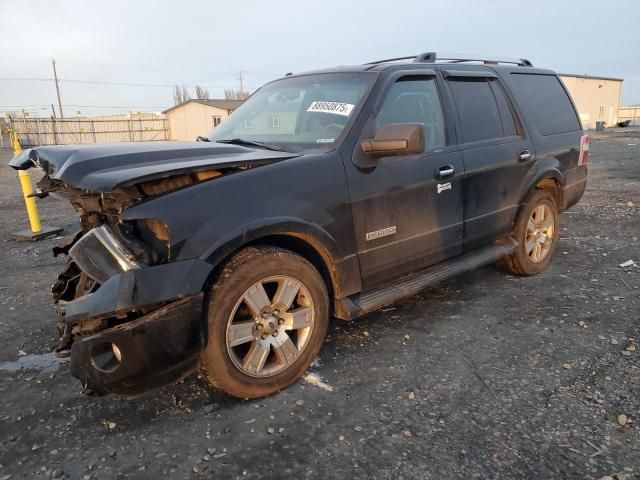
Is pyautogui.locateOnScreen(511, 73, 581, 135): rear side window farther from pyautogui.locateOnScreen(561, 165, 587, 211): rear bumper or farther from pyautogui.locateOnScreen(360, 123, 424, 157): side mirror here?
pyautogui.locateOnScreen(360, 123, 424, 157): side mirror

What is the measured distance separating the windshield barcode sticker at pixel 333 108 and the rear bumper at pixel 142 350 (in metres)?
1.66

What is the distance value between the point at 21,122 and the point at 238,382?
1737 inches

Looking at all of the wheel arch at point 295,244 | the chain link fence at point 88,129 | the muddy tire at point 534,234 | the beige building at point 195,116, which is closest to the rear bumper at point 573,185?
the muddy tire at point 534,234

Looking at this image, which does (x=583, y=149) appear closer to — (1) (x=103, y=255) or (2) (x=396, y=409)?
(2) (x=396, y=409)

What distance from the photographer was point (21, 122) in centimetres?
3834

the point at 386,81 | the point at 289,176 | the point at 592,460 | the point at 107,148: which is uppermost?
the point at 386,81

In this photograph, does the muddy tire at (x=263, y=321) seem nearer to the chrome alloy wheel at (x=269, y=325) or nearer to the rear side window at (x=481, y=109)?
the chrome alloy wheel at (x=269, y=325)

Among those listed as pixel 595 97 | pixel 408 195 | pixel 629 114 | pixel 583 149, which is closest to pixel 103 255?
pixel 408 195

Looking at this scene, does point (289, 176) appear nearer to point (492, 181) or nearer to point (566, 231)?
point (492, 181)

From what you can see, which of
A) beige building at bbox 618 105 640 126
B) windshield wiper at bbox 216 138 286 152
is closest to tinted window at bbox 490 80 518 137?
windshield wiper at bbox 216 138 286 152

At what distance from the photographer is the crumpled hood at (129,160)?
237cm

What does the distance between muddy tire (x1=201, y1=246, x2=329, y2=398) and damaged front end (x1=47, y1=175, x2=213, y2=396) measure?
152 mm

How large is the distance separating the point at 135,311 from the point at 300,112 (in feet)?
6.56

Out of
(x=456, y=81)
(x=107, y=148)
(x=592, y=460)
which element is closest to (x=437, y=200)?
(x=456, y=81)
